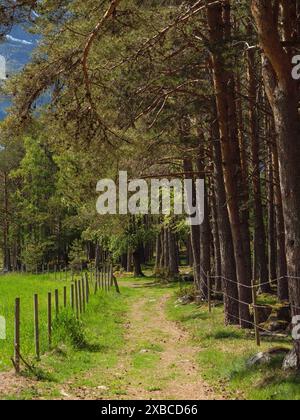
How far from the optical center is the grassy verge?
357 inches

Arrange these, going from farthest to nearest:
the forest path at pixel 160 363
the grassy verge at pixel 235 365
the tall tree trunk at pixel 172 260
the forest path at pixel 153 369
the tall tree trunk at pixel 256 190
→ the tall tree trunk at pixel 172 260 < the tall tree trunk at pixel 256 190 < the forest path at pixel 160 363 < the forest path at pixel 153 369 < the grassy verge at pixel 235 365

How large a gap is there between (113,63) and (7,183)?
5328cm

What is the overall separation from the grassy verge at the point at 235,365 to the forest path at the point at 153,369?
12.0 inches

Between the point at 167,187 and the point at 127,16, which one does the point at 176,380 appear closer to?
the point at 127,16

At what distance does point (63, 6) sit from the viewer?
470 inches

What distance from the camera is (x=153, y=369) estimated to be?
41.0ft

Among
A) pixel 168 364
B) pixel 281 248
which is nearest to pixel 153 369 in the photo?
pixel 168 364

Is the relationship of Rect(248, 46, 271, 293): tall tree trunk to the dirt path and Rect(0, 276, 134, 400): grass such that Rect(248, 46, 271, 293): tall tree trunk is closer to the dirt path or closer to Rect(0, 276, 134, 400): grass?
the dirt path

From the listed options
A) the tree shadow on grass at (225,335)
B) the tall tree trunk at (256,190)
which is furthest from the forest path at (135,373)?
the tall tree trunk at (256,190)

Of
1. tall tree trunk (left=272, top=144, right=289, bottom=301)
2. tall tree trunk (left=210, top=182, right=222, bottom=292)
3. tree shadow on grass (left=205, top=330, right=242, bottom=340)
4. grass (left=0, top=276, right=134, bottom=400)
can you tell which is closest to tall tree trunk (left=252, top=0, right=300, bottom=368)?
grass (left=0, top=276, right=134, bottom=400)

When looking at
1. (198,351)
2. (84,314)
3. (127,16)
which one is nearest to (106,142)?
(127,16)

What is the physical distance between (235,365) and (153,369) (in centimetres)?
206

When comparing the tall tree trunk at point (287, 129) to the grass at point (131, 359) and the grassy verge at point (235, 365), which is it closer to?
the grassy verge at point (235, 365)

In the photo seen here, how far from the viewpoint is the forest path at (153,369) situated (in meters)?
9.98
